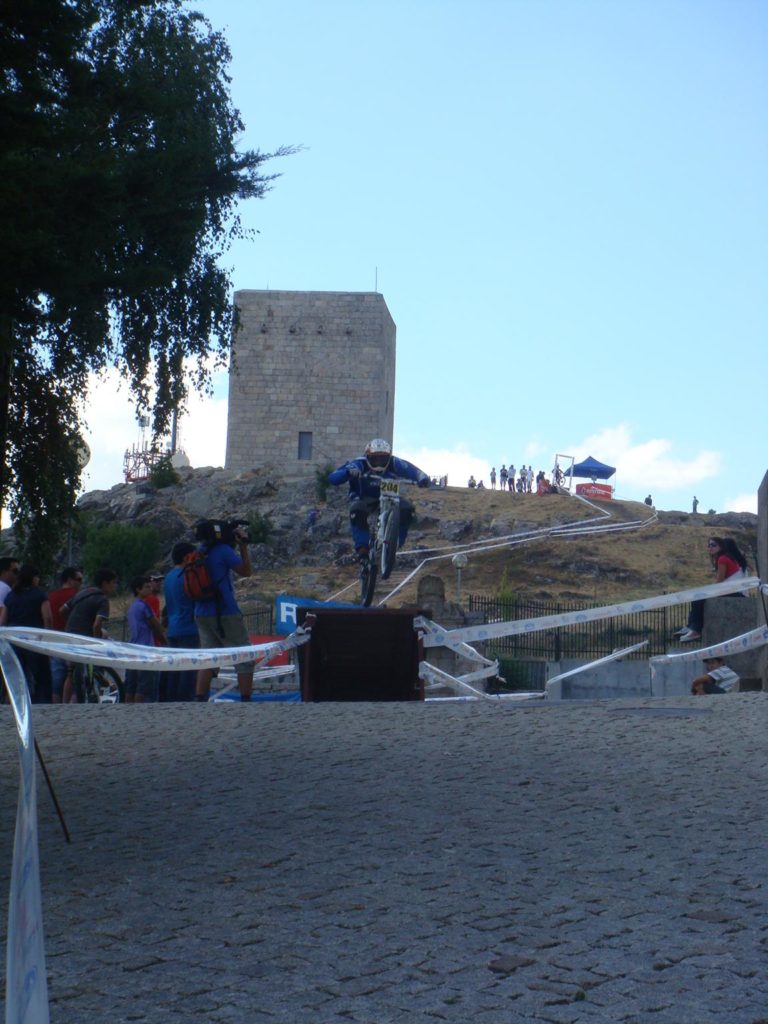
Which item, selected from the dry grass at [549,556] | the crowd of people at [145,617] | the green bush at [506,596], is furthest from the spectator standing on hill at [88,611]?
the dry grass at [549,556]

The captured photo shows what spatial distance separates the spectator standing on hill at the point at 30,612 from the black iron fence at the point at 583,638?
13156 mm

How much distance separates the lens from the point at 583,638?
28.3 metres

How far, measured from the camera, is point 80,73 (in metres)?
7.64

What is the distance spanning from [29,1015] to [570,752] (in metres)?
5.18

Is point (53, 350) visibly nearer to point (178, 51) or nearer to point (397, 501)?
point (397, 501)

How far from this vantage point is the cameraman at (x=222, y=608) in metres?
11.6

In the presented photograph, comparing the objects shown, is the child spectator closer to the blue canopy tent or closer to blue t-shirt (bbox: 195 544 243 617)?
blue t-shirt (bbox: 195 544 243 617)

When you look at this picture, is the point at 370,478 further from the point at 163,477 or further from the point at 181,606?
the point at 163,477

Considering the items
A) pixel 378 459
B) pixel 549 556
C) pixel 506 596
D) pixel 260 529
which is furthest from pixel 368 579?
pixel 260 529

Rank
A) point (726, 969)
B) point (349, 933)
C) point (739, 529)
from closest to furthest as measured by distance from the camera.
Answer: point (726, 969)
point (349, 933)
point (739, 529)

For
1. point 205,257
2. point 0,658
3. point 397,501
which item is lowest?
point 0,658

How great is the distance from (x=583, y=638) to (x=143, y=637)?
16.6 meters

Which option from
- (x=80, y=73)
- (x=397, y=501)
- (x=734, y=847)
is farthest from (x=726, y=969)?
(x=397, y=501)

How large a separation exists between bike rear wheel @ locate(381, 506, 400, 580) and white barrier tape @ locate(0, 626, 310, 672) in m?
2.52
